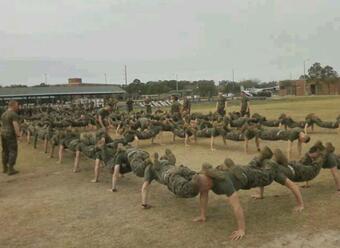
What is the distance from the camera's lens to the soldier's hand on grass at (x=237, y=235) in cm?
664

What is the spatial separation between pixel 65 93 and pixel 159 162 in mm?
40853

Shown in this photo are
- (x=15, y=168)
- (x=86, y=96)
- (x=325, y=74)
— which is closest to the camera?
(x=15, y=168)

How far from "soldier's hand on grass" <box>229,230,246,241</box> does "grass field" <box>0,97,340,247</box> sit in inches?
4.2

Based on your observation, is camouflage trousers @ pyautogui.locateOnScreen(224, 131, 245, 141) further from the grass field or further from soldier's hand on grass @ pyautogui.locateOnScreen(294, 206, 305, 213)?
soldier's hand on grass @ pyautogui.locateOnScreen(294, 206, 305, 213)

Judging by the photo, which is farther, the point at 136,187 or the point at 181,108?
the point at 181,108

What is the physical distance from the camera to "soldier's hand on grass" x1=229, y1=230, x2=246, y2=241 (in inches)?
262

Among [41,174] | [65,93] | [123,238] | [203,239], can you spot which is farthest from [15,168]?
[65,93]

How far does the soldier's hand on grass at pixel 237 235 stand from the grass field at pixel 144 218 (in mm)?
107

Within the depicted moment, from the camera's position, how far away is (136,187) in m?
10.5

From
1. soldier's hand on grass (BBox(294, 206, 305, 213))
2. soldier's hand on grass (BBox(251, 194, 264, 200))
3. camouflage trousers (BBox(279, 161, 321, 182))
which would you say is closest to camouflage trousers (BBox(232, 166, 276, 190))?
camouflage trousers (BBox(279, 161, 321, 182))

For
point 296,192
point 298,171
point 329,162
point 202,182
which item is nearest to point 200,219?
point 202,182

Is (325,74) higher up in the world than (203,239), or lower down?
higher up

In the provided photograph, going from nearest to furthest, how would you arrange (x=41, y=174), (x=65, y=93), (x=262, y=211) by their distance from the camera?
(x=262, y=211), (x=41, y=174), (x=65, y=93)

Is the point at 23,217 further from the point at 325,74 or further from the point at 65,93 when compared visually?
the point at 325,74
